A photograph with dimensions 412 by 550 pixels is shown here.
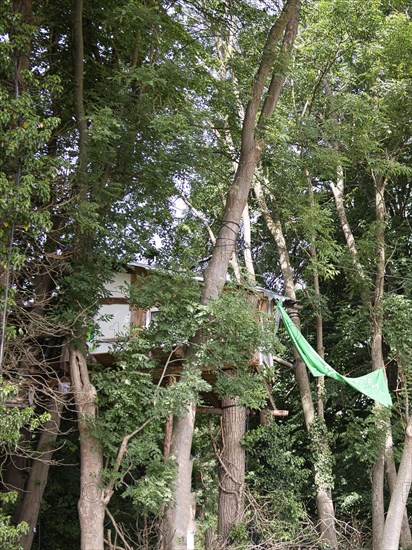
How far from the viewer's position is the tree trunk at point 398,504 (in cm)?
783

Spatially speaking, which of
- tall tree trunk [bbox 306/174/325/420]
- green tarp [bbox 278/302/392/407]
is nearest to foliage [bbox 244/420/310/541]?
tall tree trunk [bbox 306/174/325/420]

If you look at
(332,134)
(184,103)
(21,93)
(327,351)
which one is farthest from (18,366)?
(327,351)

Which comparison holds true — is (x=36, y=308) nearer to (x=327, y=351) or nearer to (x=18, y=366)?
(x=18, y=366)

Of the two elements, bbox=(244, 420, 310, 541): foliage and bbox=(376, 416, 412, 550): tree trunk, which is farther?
bbox=(244, 420, 310, 541): foliage

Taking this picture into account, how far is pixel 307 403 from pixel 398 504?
2038 mm

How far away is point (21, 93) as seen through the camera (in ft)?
18.5

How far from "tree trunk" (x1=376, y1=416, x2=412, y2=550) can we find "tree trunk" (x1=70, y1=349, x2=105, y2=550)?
4.13 m

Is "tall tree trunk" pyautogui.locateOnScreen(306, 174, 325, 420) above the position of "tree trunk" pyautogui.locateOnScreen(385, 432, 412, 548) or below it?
above

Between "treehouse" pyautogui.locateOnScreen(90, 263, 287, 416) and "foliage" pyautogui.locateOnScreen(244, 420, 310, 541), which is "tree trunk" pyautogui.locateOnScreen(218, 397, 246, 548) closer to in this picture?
"foliage" pyautogui.locateOnScreen(244, 420, 310, 541)

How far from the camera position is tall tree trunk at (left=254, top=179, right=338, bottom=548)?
27.5ft

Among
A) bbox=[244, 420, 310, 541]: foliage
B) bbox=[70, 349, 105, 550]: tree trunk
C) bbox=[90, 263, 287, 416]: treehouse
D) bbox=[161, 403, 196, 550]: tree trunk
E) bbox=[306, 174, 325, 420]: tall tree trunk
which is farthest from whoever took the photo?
bbox=[306, 174, 325, 420]: tall tree trunk

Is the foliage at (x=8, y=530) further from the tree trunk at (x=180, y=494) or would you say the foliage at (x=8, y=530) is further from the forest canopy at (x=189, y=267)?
the tree trunk at (x=180, y=494)

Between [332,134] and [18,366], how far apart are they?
535cm

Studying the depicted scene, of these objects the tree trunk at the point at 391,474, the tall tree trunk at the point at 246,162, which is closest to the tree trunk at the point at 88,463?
the tall tree trunk at the point at 246,162
